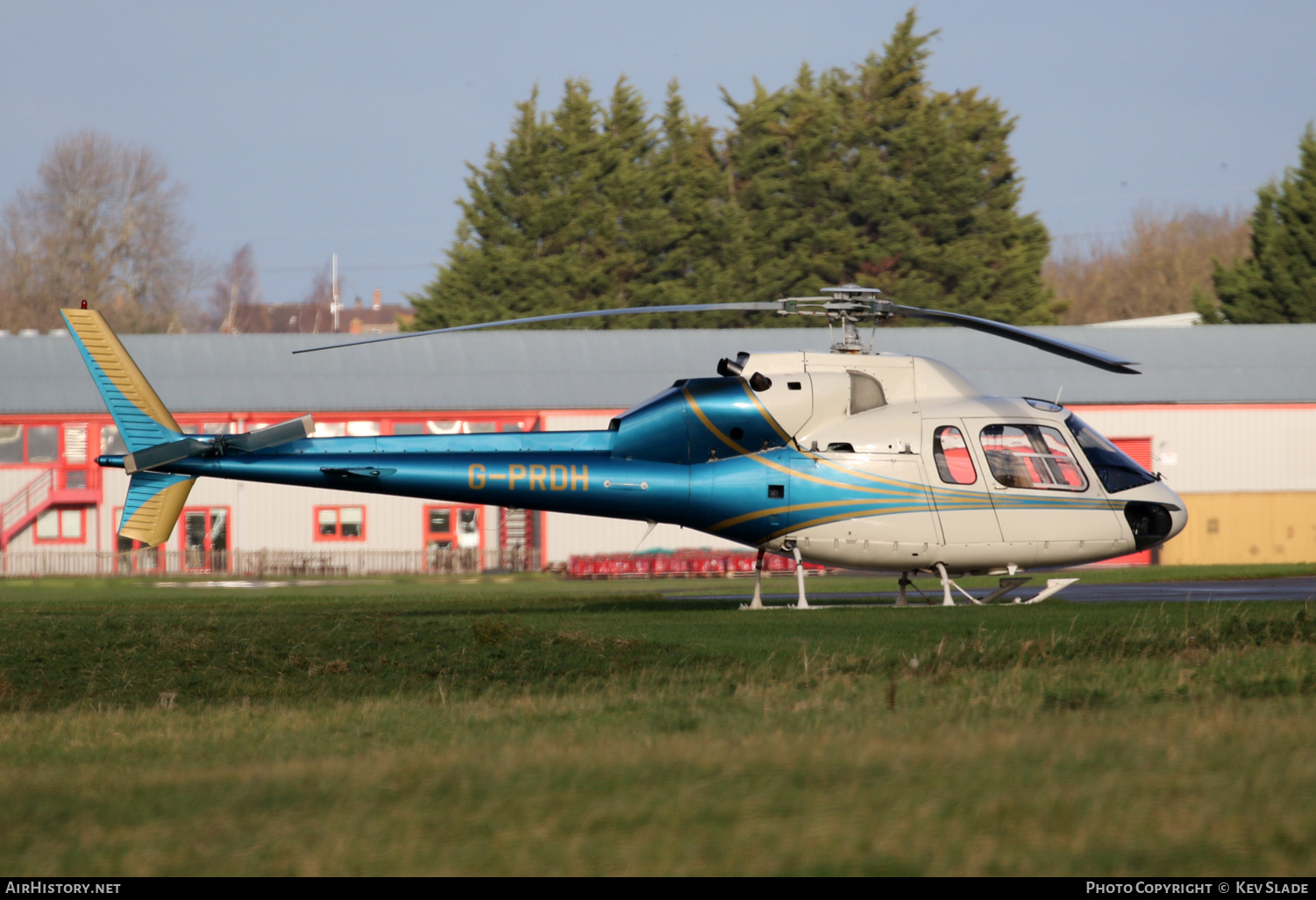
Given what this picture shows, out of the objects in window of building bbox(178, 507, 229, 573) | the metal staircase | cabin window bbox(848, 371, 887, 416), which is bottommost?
window of building bbox(178, 507, 229, 573)

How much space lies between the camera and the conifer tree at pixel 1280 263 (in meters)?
78.4

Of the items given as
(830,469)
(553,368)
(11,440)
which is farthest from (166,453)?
(11,440)

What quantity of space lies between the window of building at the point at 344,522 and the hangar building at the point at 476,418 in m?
0.06

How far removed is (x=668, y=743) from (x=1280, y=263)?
79.5m

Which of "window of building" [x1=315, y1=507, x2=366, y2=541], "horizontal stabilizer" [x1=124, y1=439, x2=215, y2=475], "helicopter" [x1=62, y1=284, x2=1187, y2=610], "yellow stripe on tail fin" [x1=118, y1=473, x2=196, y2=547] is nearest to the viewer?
"horizontal stabilizer" [x1=124, y1=439, x2=215, y2=475]

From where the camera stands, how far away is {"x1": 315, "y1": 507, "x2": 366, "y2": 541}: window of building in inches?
1962

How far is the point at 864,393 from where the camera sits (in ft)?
76.0

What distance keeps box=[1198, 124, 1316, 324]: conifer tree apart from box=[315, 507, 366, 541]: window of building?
53.0 m

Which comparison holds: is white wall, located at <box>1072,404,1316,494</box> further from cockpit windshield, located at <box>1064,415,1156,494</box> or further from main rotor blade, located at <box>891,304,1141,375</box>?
main rotor blade, located at <box>891,304,1141,375</box>

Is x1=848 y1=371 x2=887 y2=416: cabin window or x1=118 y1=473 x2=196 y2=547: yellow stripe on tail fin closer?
x1=118 y1=473 x2=196 y2=547: yellow stripe on tail fin

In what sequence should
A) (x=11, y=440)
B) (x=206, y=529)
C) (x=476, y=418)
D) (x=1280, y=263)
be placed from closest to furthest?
(x=206, y=529), (x=11, y=440), (x=476, y=418), (x=1280, y=263)

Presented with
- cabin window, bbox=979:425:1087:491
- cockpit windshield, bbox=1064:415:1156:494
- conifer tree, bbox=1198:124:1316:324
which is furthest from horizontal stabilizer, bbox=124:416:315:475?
conifer tree, bbox=1198:124:1316:324

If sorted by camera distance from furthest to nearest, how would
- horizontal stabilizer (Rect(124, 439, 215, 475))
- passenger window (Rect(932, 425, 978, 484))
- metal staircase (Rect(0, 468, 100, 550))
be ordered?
1. metal staircase (Rect(0, 468, 100, 550))
2. passenger window (Rect(932, 425, 978, 484))
3. horizontal stabilizer (Rect(124, 439, 215, 475))

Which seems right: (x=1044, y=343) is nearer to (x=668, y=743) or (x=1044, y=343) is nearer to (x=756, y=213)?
(x=668, y=743)
